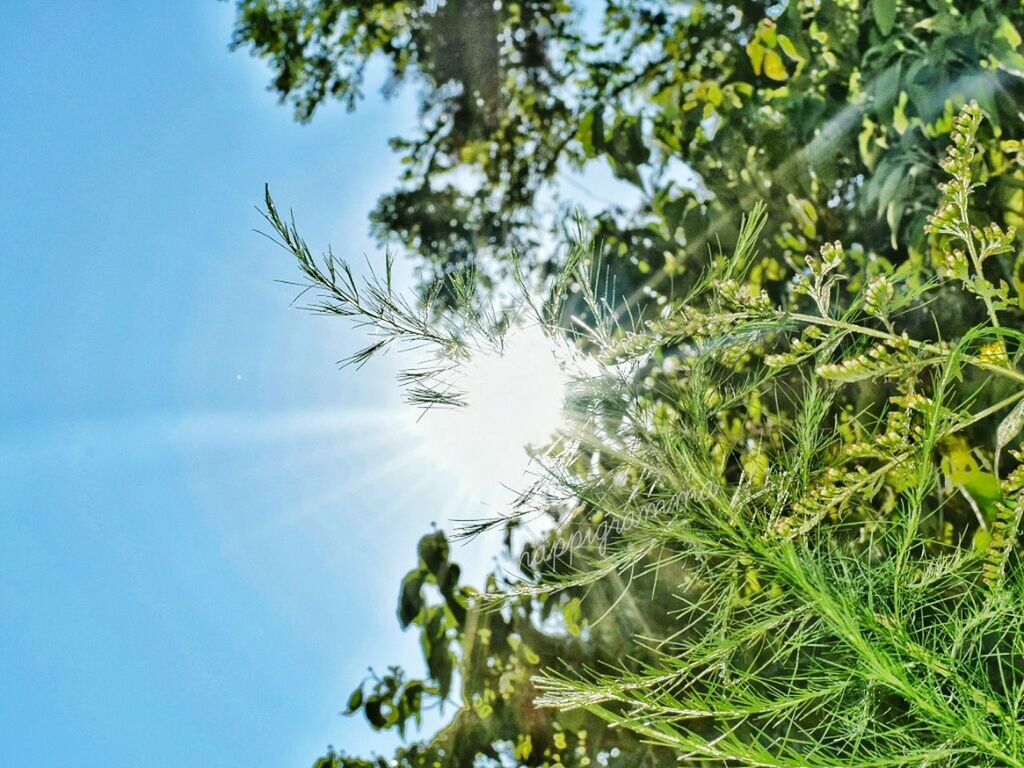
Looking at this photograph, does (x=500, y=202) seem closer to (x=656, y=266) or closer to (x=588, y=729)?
(x=656, y=266)

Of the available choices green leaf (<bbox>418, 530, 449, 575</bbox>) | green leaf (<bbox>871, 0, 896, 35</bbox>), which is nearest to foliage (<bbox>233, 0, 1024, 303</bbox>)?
green leaf (<bbox>871, 0, 896, 35</bbox>)

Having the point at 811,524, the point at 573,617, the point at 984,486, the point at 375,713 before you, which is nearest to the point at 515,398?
the point at 811,524

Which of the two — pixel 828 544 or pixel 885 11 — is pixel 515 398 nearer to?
pixel 828 544

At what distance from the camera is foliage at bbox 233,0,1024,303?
162cm

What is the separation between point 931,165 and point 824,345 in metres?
1.14

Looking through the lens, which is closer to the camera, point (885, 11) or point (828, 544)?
point (828, 544)

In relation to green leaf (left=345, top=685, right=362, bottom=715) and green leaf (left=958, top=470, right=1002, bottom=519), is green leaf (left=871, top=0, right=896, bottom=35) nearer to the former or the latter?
green leaf (left=958, top=470, right=1002, bottom=519)

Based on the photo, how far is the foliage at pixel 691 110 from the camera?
1623 millimetres

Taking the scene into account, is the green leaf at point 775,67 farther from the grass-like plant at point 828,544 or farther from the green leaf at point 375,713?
the green leaf at point 375,713

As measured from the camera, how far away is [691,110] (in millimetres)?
2168

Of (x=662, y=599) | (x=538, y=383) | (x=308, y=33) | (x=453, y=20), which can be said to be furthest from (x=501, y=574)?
(x=308, y=33)

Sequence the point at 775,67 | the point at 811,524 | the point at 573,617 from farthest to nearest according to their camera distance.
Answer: the point at 775,67 < the point at 573,617 < the point at 811,524

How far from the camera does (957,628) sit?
2.39 ft

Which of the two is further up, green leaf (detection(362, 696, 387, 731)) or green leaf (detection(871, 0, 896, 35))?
green leaf (detection(871, 0, 896, 35))
